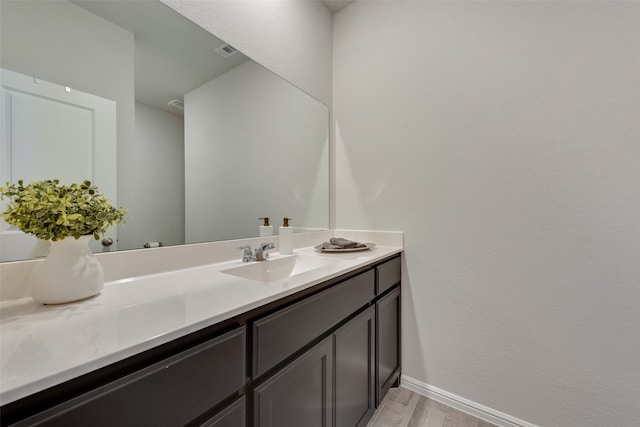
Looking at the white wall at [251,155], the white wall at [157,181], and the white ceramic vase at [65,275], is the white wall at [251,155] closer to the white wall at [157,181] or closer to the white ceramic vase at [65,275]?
the white wall at [157,181]

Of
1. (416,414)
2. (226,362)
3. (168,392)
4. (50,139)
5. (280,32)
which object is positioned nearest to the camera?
(168,392)

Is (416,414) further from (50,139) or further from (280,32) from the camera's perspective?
(280,32)

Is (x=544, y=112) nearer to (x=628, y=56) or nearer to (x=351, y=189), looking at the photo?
(x=628, y=56)

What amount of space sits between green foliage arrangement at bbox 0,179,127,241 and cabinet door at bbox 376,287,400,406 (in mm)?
1200

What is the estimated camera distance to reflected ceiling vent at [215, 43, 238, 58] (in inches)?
48.2

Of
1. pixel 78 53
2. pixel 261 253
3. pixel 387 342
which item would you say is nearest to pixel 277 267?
pixel 261 253

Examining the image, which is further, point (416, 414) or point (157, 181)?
point (416, 414)

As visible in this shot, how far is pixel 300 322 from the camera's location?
0.83 m

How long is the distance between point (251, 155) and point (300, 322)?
0.96 meters

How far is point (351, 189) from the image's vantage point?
1899 millimetres

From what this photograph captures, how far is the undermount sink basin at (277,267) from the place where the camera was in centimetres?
114

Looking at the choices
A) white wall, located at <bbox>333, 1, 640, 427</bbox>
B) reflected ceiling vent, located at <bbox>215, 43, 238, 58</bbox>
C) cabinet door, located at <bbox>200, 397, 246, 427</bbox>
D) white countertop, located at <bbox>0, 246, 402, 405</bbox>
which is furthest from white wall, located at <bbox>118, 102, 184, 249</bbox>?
white wall, located at <bbox>333, 1, 640, 427</bbox>

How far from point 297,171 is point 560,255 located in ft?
4.80

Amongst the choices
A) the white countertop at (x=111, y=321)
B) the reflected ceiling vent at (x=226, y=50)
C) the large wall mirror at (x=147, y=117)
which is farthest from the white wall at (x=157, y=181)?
the reflected ceiling vent at (x=226, y=50)
